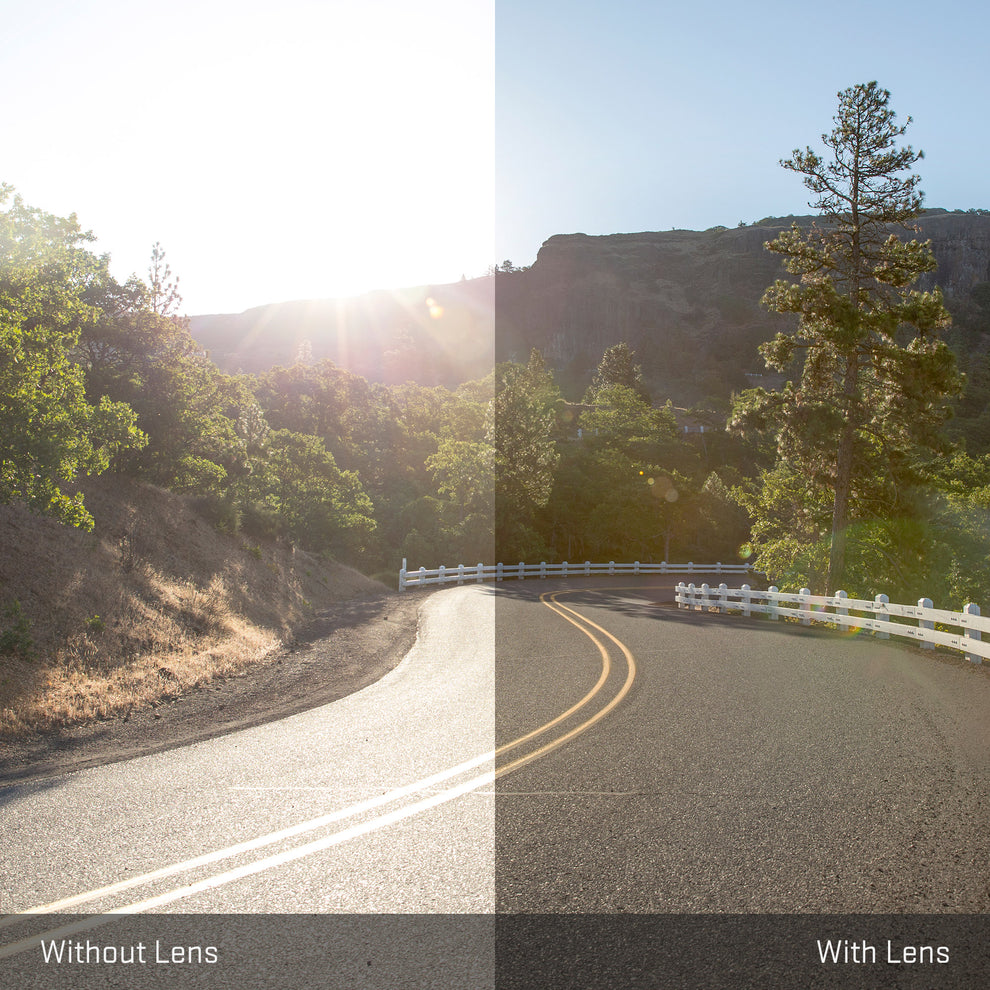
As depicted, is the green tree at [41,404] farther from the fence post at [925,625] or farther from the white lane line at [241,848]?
the fence post at [925,625]

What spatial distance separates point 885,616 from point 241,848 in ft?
50.6

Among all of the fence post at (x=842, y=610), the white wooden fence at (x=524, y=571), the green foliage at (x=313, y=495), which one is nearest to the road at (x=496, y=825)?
→ the fence post at (x=842, y=610)

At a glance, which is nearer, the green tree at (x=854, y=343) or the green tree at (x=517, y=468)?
the green tree at (x=854, y=343)

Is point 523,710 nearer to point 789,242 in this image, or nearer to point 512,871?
point 512,871

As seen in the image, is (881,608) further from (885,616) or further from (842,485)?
(842,485)

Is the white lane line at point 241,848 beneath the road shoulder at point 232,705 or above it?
above

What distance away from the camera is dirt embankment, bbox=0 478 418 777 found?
915cm

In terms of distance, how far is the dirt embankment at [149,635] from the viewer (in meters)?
9.15

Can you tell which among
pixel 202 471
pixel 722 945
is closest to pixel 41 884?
pixel 722 945

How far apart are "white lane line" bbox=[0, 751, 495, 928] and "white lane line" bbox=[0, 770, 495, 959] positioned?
0.73 ft

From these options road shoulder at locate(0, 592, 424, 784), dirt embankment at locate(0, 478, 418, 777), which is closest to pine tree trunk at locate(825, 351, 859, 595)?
dirt embankment at locate(0, 478, 418, 777)

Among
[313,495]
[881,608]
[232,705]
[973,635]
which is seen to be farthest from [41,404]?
[313,495]

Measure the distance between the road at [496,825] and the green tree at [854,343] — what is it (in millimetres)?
14653

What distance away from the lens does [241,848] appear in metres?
4.83
